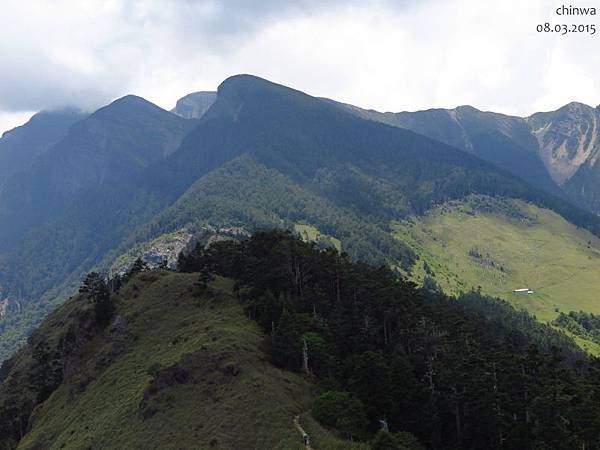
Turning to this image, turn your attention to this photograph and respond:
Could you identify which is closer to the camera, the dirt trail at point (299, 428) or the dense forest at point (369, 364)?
the dirt trail at point (299, 428)

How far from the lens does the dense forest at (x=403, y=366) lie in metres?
86.2

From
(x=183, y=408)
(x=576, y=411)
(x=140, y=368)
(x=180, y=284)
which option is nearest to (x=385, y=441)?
(x=576, y=411)

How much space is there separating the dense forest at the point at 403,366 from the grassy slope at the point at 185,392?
6196 mm

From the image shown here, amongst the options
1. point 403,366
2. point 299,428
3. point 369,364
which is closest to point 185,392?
point 299,428

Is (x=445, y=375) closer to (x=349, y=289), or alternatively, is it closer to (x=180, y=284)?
(x=349, y=289)

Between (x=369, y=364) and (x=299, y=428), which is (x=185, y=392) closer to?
(x=299, y=428)

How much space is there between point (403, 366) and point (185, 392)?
40.9 metres

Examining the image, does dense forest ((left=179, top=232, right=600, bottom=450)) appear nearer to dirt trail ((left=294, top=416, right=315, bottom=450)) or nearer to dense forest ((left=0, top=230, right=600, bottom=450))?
dense forest ((left=0, top=230, right=600, bottom=450))

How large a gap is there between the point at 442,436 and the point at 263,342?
3871 centimetres

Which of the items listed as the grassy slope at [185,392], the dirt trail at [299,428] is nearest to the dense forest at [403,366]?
the dirt trail at [299,428]

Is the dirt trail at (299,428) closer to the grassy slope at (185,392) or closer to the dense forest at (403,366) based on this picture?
the grassy slope at (185,392)

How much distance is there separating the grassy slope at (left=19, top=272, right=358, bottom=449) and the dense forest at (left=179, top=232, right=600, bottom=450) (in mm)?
6196

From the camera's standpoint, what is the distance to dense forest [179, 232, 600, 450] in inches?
3393

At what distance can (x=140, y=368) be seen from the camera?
115 metres
